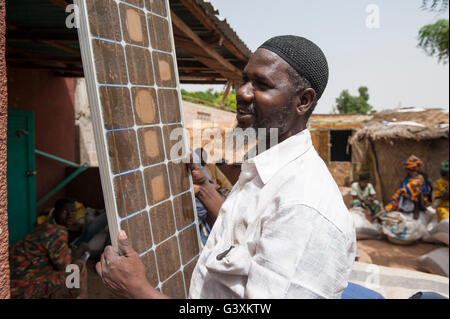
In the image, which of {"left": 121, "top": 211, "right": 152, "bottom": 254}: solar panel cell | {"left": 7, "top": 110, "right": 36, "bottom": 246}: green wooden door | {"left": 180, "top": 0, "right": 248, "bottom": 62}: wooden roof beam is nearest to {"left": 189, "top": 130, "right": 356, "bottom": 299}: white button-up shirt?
{"left": 121, "top": 211, "right": 152, "bottom": 254}: solar panel cell

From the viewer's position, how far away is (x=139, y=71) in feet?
5.22

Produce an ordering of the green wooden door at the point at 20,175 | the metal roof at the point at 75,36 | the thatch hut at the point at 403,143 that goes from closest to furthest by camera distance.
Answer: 1. the metal roof at the point at 75,36
2. the green wooden door at the point at 20,175
3. the thatch hut at the point at 403,143

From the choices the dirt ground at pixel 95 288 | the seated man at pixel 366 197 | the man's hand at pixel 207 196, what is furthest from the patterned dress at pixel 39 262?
the seated man at pixel 366 197

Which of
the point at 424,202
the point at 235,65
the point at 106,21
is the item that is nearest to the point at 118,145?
the point at 106,21

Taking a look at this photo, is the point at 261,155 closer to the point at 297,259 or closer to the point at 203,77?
the point at 297,259

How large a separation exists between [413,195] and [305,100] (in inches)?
270

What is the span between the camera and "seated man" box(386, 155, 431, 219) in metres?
6.92

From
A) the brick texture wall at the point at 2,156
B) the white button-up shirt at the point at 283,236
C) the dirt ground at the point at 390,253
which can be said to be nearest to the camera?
the white button-up shirt at the point at 283,236

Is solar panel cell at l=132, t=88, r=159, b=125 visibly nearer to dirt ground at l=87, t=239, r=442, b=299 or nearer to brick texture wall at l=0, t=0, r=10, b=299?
brick texture wall at l=0, t=0, r=10, b=299

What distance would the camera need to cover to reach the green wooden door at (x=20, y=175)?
516 centimetres

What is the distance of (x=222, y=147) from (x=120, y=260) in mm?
7606

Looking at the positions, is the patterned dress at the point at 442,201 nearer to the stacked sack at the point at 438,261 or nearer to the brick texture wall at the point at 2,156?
the stacked sack at the point at 438,261

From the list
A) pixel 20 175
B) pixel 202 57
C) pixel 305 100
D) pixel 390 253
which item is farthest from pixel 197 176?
pixel 390 253

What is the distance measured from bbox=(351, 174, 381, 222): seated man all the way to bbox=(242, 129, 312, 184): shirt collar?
7685 mm
